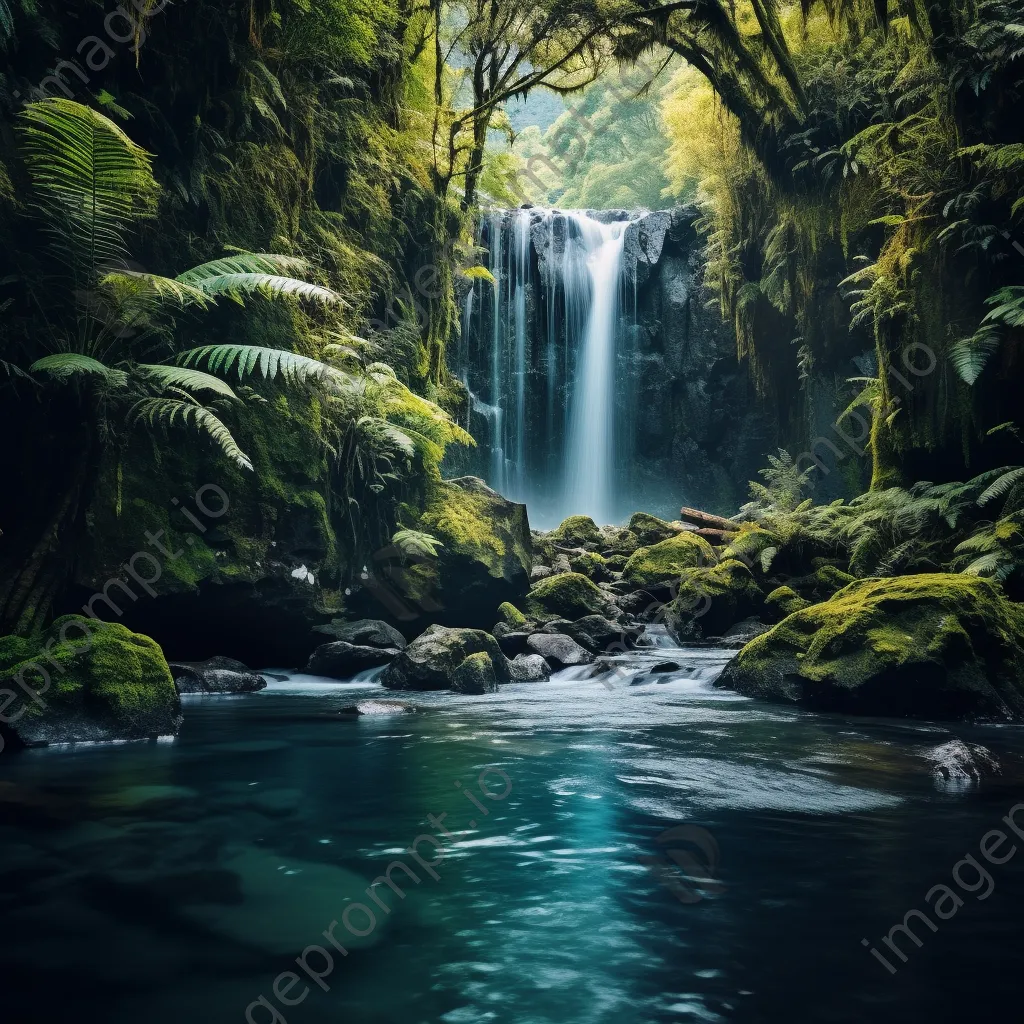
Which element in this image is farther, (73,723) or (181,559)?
(181,559)

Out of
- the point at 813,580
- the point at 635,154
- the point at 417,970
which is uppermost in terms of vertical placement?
the point at 635,154

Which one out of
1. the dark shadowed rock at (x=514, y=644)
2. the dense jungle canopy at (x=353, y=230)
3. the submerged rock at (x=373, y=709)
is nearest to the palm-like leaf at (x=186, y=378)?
the dense jungle canopy at (x=353, y=230)

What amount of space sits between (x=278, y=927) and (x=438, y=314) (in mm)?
11466

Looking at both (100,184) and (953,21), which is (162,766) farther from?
(953,21)

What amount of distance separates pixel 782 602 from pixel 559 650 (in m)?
3.54

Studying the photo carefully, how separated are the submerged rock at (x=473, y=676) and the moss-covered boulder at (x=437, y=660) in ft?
0.22

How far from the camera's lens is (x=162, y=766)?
480cm

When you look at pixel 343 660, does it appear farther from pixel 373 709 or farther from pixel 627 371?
pixel 627 371

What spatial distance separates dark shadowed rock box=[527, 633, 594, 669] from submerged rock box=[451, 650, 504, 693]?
52.9 inches

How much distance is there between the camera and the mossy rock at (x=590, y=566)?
1445 cm

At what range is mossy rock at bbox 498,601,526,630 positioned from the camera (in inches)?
423

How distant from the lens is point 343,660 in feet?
29.4

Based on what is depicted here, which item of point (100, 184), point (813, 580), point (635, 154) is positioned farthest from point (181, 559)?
point (635, 154)

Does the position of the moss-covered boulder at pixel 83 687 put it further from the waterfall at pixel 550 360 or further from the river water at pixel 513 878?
the waterfall at pixel 550 360
